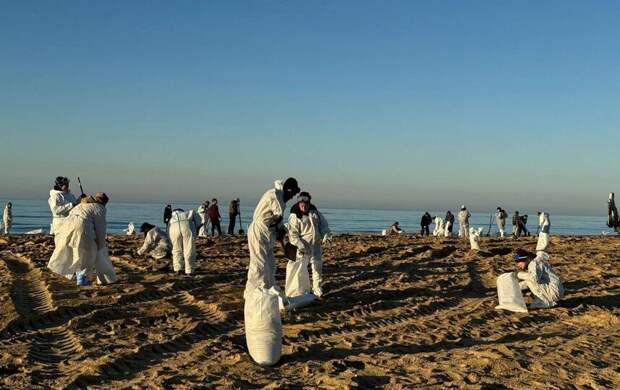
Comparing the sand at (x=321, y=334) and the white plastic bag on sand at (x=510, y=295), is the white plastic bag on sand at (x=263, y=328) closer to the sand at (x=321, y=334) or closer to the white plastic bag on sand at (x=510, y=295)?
the sand at (x=321, y=334)

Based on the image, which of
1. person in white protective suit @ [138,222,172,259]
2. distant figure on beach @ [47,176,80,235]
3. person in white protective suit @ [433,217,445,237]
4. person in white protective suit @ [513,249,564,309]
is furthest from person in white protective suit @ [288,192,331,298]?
person in white protective suit @ [433,217,445,237]

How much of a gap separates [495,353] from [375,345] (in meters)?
1.19

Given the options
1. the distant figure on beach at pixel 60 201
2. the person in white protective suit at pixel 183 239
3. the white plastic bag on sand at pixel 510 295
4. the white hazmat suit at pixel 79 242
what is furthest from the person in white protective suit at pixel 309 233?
the distant figure on beach at pixel 60 201

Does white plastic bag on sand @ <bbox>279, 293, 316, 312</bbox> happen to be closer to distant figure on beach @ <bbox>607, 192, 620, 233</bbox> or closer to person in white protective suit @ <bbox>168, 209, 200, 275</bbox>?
person in white protective suit @ <bbox>168, 209, 200, 275</bbox>

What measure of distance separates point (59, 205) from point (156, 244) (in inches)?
125

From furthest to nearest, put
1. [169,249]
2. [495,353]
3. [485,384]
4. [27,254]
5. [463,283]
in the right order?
[27,254] < [169,249] < [463,283] < [495,353] < [485,384]

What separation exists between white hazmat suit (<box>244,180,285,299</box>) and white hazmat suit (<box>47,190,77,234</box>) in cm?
543

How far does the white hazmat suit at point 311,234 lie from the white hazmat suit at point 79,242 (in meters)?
3.44

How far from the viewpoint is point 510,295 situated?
835 centimetres

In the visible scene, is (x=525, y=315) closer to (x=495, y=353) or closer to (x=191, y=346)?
(x=495, y=353)

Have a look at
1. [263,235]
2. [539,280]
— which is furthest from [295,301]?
[539,280]

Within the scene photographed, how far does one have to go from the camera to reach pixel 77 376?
5.04m

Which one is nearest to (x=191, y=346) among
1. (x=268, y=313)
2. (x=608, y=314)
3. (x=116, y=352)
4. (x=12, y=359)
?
(x=116, y=352)

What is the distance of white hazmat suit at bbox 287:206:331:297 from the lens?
352 inches
